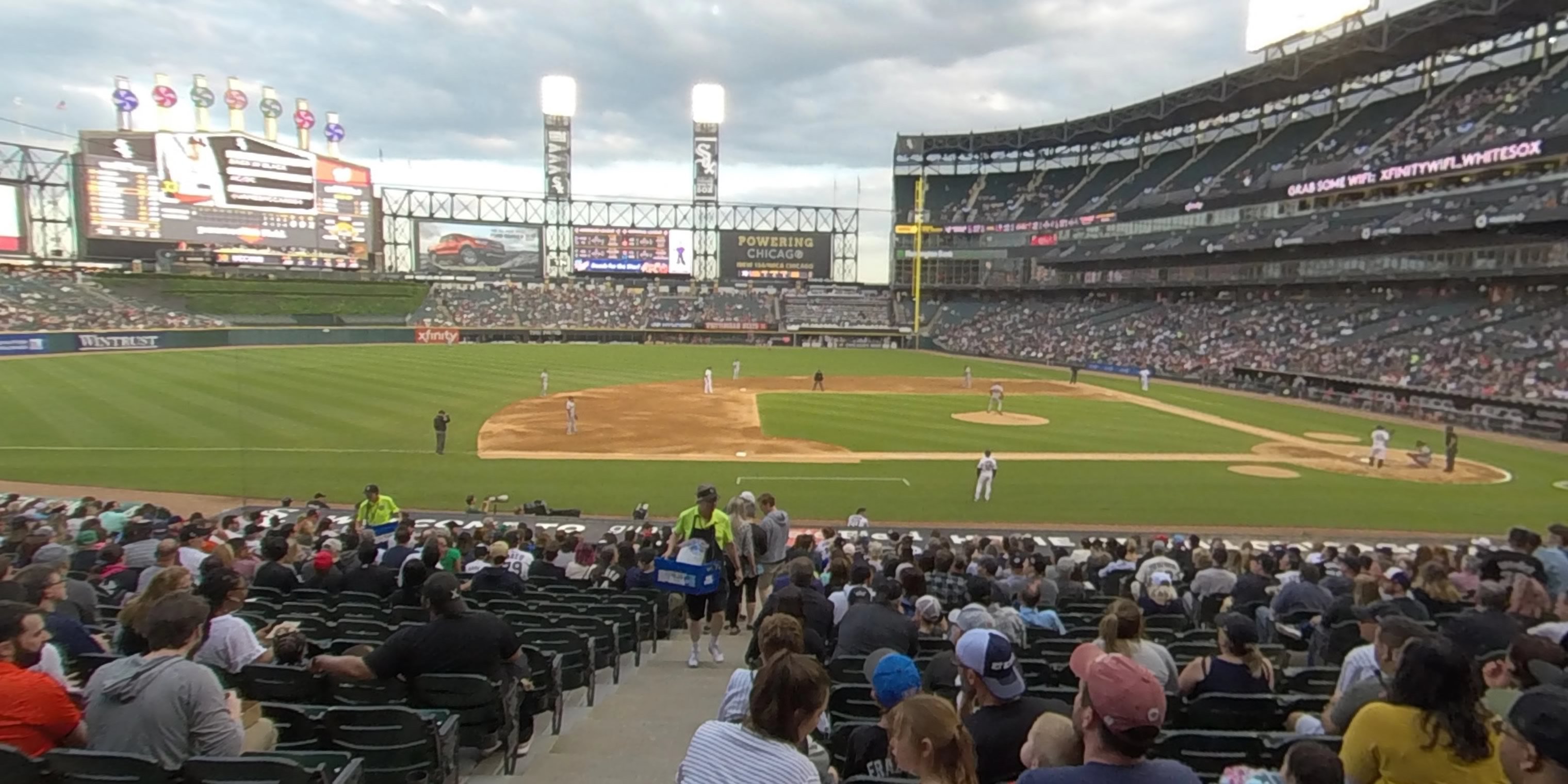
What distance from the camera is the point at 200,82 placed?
73500 mm

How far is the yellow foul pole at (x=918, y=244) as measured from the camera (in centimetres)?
8612

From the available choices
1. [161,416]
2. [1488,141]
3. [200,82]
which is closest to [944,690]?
[161,416]

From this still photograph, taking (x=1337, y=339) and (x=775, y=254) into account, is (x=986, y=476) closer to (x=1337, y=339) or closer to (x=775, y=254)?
(x=1337, y=339)

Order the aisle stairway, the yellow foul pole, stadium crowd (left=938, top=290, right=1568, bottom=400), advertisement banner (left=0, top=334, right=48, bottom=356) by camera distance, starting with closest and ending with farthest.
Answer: the aisle stairway < stadium crowd (left=938, top=290, right=1568, bottom=400) < advertisement banner (left=0, top=334, right=48, bottom=356) < the yellow foul pole

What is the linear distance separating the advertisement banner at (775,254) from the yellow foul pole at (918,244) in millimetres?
10890

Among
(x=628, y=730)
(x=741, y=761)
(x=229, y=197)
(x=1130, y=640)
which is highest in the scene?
(x=229, y=197)

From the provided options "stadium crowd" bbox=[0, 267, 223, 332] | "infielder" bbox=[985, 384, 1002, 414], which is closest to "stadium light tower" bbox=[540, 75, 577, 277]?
"stadium crowd" bbox=[0, 267, 223, 332]

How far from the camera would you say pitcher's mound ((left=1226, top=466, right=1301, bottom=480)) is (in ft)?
85.2

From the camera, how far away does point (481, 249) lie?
93688mm

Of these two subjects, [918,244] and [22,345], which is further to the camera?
[918,244]

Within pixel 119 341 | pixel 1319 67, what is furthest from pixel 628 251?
pixel 1319 67

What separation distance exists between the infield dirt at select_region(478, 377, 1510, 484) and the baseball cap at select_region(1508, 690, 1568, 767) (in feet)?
78.4

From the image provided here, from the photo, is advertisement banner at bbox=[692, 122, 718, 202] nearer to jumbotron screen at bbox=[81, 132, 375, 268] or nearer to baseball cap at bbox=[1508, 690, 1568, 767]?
jumbotron screen at bbox=[81, 132, 375, 268]

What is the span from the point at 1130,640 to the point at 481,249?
96.3 meters
